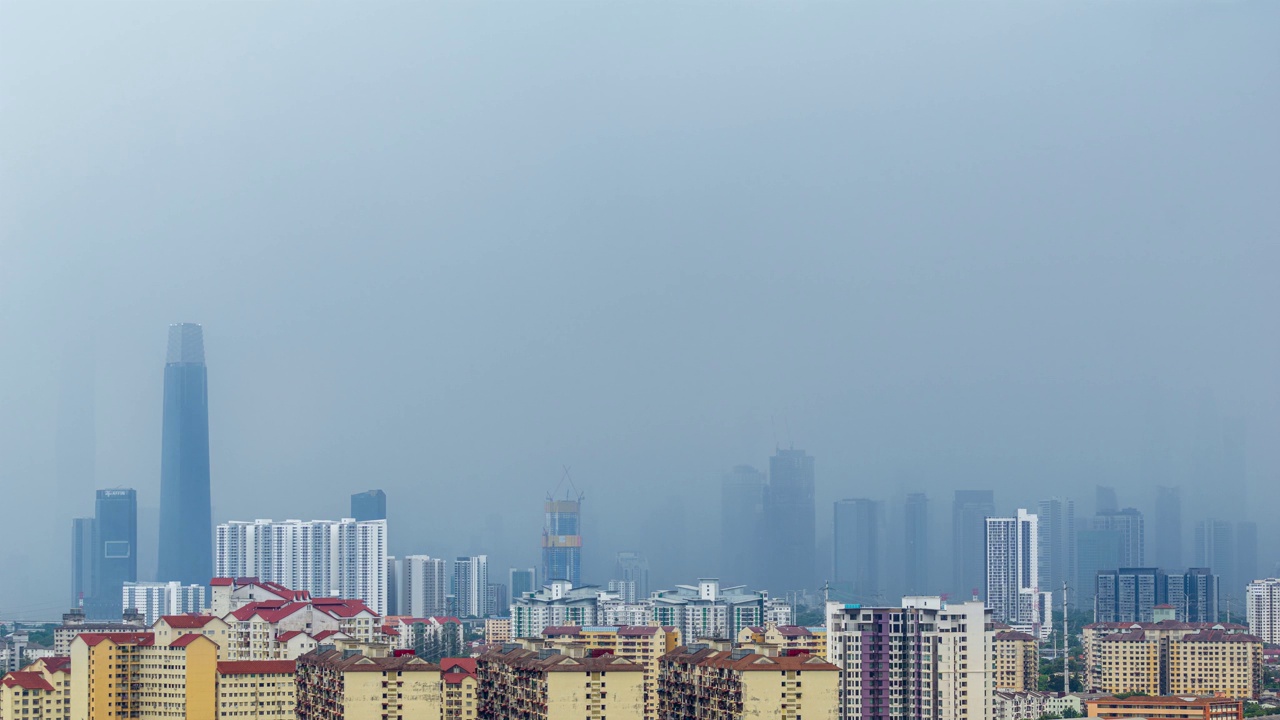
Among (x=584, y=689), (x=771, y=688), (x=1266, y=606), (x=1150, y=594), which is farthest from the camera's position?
(x=1150, y=594)

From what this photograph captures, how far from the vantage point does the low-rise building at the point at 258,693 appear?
9.76m

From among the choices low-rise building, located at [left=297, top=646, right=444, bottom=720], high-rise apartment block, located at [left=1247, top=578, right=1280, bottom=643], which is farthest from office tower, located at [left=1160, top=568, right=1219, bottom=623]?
low-rise building, located at [left=297, top=646, right=444, bottom=720]

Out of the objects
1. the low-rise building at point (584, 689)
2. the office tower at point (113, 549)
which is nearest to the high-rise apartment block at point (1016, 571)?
the office tower at point (113, 549)

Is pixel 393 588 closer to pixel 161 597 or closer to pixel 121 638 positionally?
pixel 161 597

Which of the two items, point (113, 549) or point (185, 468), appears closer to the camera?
point (113, 549)

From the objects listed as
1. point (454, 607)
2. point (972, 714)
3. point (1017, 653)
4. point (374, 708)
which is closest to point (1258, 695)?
point (1017, 653)

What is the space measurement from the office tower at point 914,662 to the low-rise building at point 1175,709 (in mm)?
3246

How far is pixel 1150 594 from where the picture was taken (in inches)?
824

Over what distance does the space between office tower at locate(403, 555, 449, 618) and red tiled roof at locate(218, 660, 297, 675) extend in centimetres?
1273

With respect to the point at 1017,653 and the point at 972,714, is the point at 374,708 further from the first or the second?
the point at 1017,653

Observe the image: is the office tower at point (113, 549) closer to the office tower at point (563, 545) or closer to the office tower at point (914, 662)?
the office tower at point (563, 545)

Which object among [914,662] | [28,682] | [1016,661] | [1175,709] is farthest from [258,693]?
[1016,661]

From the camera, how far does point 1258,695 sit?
15.1 m

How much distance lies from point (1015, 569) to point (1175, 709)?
10.7m
